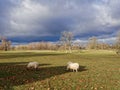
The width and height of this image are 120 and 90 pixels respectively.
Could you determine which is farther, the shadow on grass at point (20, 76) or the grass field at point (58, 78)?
the shadow on grass at point (20, 76)

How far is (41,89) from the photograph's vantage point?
1956cm

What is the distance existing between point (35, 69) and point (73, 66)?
17.1ft

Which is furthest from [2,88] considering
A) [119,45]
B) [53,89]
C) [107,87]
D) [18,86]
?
[119,45]

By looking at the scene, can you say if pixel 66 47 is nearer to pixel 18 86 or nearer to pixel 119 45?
pixel 119 45

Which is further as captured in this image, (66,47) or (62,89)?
(66,47)

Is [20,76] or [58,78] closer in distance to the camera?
[58,78]

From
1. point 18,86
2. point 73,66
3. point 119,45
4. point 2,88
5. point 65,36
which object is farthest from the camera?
point 65,36

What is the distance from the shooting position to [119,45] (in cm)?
12262

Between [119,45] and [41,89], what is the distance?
4213 inches

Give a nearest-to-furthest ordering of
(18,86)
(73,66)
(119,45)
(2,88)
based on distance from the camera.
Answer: (2,88) < (18,86) < (73,66) < (119,45)

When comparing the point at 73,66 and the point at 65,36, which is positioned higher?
the point at 65,36

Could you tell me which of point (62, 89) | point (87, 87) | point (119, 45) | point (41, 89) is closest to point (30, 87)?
point (41, 89)

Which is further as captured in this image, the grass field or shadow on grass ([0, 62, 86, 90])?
shadow on grass ([0, 62, 86, 90])

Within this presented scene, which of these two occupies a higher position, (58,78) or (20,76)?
(20,76)
